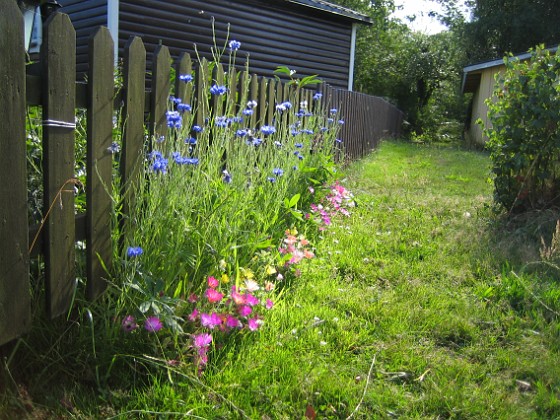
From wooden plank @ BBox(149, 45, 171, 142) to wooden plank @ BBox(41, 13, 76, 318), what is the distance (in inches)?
19.8

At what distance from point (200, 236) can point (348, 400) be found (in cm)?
99

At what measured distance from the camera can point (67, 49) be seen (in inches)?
76.5

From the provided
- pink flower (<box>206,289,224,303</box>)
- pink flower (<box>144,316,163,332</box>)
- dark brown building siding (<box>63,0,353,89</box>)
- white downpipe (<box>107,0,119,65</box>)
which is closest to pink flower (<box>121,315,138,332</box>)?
pink flower (<box>144,316,163,332</box>)

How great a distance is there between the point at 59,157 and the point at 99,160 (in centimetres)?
18

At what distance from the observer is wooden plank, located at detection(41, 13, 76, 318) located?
6.21 ft

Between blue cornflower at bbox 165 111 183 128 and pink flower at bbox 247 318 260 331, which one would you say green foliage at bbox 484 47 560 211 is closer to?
pink flower at bbox 247 318 260 331

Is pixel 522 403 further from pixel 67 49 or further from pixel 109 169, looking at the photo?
pixel 67 49

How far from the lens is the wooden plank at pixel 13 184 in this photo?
1739mm

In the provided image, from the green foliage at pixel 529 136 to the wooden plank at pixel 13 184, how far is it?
3.95 metres

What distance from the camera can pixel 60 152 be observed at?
199cm

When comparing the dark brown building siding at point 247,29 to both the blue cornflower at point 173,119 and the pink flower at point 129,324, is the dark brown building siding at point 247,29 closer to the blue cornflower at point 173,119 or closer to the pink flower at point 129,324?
the blue cornflower at point 173,119

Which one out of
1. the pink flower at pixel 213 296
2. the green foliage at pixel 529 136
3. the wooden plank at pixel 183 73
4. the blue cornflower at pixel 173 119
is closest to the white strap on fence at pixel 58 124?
the blue cornflower at pixel 173 119

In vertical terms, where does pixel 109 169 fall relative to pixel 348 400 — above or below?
above

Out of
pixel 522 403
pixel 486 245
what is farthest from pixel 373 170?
pixel 522 403
